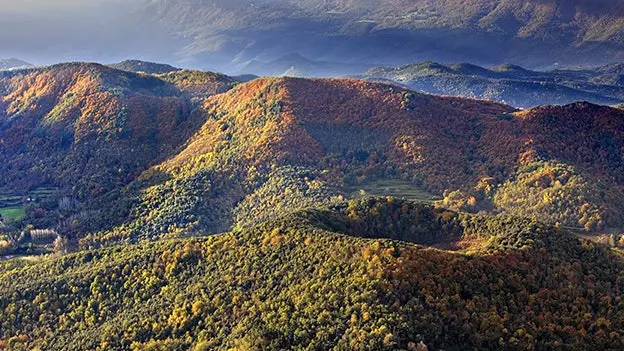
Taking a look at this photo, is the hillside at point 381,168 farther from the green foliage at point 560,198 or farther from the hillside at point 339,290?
the hillside at point 339,290

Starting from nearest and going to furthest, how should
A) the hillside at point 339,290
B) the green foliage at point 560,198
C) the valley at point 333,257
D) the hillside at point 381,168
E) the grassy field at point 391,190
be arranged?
the hillside at point 339,290, the valley at point 333,257, the green foliage at point 560,198, the hillside at point 381,168, the grassy field at point 391,190

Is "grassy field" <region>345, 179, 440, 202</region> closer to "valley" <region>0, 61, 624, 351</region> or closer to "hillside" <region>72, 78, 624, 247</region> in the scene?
"valley" <region>0, 61, 624, 351</region>

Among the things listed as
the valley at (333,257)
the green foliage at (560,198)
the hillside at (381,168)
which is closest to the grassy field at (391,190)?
the valley at (333,257)

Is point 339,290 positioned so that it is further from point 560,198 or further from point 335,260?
point 560,198

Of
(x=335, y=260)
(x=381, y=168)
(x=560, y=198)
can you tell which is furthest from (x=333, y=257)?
(x=381, y=168)

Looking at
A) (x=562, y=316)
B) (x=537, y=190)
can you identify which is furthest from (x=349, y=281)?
(x=537, y=190)

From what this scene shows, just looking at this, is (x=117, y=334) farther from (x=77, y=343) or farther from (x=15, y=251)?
(x=15, y=251)
